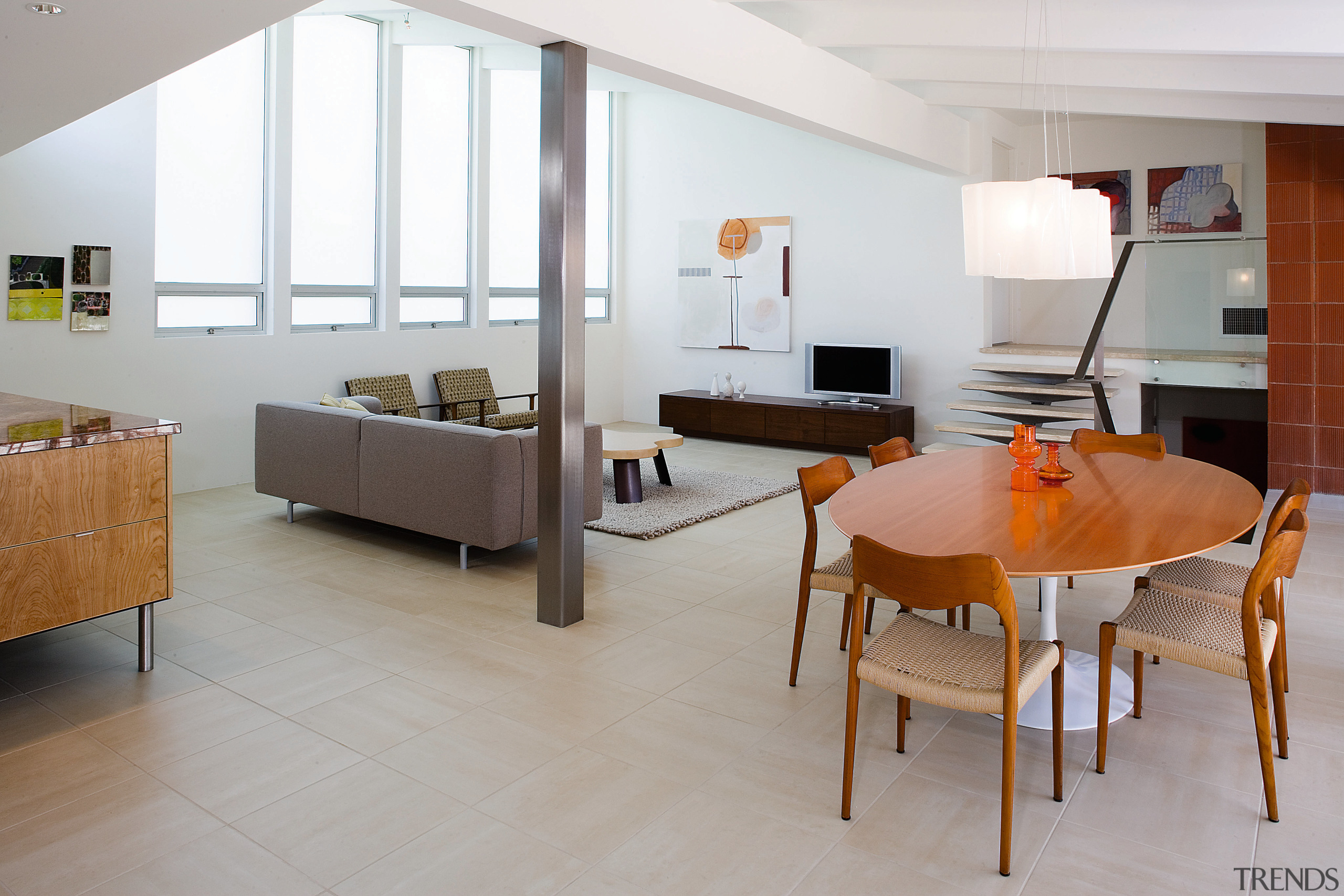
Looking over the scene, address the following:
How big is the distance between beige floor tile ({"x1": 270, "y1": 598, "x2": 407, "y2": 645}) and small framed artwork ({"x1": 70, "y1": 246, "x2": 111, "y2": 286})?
138 inches

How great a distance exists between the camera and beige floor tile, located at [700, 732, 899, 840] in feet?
8.85

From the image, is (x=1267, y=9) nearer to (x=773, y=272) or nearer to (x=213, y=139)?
(x=773, y=272)

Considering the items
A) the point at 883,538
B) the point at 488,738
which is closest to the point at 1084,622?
the point at 883,538

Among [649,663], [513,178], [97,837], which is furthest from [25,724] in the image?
[513,178]

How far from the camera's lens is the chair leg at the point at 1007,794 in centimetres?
243

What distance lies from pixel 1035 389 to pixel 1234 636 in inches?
219

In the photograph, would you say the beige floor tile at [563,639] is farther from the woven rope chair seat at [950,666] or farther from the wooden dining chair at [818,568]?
the woven rope chair seat at [950,666]

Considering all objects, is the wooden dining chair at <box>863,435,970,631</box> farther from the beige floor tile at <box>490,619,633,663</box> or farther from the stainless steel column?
the stainless steel column

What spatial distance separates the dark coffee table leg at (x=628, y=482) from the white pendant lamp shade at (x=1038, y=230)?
3.45 metres

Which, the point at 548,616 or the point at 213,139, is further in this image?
the point at 213,139

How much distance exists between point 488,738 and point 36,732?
1.51m

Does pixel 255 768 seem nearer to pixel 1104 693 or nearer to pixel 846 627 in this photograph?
pixel 846 627

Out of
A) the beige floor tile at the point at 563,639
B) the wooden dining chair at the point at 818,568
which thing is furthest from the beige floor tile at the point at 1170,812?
the beige floor tile at the point at 563,639

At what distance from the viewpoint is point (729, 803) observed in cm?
277
